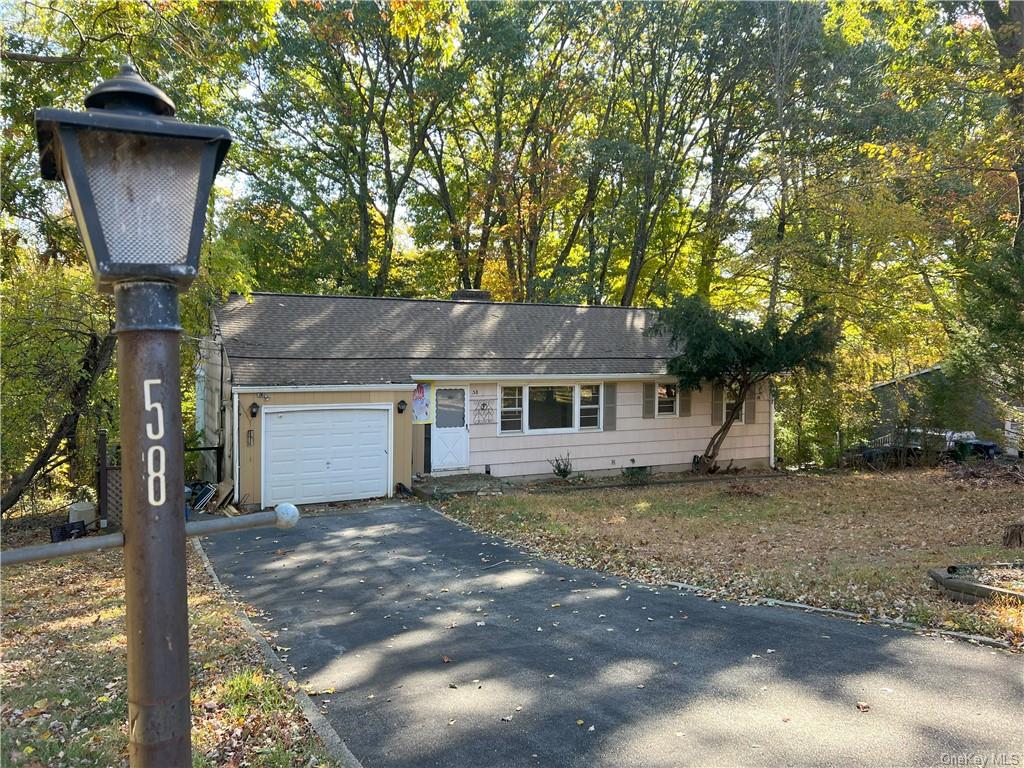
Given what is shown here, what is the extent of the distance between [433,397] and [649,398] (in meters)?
6.34

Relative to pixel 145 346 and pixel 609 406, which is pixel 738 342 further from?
pixel 145 346

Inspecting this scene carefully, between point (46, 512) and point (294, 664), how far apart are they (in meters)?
11.8

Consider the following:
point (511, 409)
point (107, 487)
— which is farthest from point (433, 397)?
point (107, 487)

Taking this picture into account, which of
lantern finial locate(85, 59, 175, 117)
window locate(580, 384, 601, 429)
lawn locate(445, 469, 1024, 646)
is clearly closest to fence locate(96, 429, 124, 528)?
lawn locate(445, 469, 1024, 646)

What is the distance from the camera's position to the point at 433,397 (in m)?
15.7

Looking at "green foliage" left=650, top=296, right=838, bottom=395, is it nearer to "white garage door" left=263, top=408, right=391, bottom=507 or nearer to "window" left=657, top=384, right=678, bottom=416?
"window" left=657, top=384, right=678, bottom=416

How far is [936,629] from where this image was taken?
19.8 ft

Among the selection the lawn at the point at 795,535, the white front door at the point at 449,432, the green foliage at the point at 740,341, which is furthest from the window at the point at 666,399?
the white front door at the point at 449,432

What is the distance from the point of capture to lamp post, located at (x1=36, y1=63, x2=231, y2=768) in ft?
6.36

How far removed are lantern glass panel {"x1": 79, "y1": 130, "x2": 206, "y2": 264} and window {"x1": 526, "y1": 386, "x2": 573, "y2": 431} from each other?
15.0 meters

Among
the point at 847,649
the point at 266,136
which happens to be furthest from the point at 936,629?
the point at 266,136

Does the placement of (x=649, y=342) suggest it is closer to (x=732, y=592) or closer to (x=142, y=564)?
(x=732, y=592)
